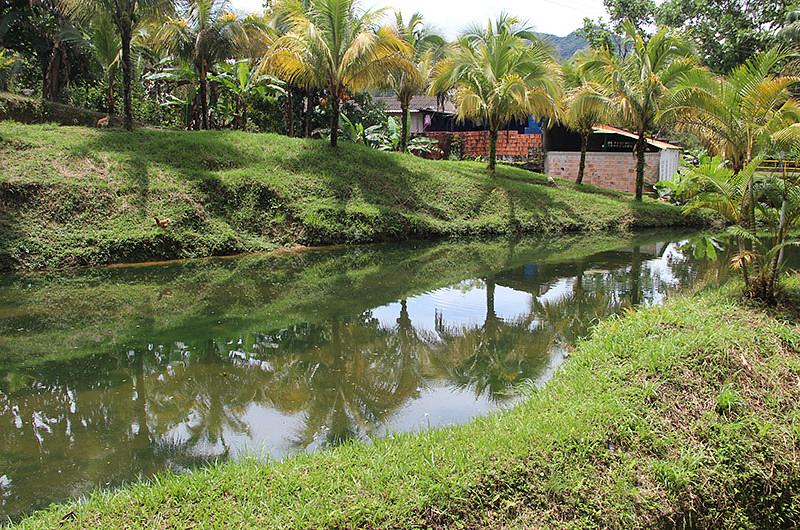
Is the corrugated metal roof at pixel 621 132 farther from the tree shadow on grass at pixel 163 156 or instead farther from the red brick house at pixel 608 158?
the tree shadow on grass at pixel 163 156

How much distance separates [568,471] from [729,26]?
30.6 metres

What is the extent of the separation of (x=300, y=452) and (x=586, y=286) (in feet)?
25.1

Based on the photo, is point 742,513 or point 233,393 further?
point 233,393

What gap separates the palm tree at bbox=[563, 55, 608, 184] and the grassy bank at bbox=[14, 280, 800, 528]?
1548 cm

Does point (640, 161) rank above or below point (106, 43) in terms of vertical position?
below

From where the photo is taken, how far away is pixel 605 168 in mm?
25422

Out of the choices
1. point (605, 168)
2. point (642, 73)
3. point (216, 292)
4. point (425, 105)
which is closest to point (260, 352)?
point (216, 292)

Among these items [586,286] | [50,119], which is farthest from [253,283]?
[50,119]

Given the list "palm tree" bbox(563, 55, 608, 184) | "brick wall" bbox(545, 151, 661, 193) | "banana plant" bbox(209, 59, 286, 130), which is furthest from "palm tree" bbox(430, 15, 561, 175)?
"brick wall" bbox(545, 151, 661, 193)

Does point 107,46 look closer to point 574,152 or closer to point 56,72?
point 56,72

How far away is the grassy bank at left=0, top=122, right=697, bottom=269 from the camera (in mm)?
12602

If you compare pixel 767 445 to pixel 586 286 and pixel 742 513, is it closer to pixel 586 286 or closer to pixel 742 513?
pixel 742 513

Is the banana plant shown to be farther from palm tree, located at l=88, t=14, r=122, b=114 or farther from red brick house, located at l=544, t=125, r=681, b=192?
red brick house, located at l=544, t=125, r=681, b=192

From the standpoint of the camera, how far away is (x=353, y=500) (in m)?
3.50
